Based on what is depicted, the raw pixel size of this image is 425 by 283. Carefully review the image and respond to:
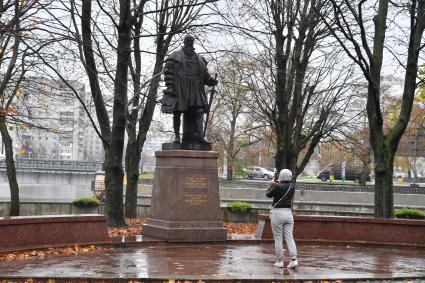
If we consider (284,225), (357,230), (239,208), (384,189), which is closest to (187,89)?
(284,225)

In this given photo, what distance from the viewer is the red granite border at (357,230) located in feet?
48.9

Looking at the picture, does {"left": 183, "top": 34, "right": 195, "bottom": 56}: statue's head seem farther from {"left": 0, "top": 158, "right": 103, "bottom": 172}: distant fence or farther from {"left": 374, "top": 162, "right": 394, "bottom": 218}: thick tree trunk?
{"left": 0, "top": 158, "right": 103, "bottom": 172}: distant fence

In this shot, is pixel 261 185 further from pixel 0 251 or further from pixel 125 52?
pixel 0 251

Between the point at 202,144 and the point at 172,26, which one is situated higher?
the point at 172,26

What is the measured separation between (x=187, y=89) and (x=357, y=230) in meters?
5.47

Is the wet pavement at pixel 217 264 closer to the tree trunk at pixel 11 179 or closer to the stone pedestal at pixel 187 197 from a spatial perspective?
the stone pedestal at pixel 187 197

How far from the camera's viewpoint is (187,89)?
13930 millimetres

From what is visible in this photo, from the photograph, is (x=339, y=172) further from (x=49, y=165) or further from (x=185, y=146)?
(x=185, y=146)

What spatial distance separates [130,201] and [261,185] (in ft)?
77.5

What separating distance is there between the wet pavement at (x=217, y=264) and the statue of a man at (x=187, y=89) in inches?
109

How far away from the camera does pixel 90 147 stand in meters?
168

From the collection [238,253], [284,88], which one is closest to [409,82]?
[284,88]

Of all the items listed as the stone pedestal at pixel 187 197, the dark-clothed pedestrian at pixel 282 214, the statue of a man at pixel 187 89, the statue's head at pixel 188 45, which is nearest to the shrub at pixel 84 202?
the stone pedestal at pixel 187 197

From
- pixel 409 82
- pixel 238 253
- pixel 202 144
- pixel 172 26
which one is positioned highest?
pixel 172 26
